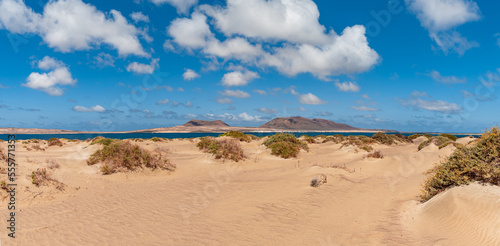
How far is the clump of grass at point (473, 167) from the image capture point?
21.6 ft

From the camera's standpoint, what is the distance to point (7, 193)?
8289 millimetres

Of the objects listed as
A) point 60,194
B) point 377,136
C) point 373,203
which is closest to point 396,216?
point 373,203

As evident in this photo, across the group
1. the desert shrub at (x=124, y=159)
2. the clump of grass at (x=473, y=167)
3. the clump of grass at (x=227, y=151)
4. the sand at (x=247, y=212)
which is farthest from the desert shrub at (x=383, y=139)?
the desert shrub at (x=124, y=159)

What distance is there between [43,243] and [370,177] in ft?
45.7

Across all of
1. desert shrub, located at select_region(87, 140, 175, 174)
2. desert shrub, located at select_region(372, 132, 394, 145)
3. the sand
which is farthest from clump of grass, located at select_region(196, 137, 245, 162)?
desert shrub, located at select_region(372, 132, 394, 145)

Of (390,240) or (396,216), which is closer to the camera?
(390,240)

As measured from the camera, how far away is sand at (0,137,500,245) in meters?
5.68

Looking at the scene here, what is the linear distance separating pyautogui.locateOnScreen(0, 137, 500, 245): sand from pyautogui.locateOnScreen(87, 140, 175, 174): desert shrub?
0.80 meters

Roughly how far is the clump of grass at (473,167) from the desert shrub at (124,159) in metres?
13.2

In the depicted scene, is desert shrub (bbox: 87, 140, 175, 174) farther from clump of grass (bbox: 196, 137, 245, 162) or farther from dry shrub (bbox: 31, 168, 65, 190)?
clump of grass (bbox: 196, 137, 245, 162)

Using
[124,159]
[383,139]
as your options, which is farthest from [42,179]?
[383,139]

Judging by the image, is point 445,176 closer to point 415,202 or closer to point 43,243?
point 415,202

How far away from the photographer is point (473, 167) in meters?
6.79

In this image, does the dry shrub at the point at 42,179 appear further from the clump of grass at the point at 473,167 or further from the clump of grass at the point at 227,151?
the clump of grass at the point at 473,167
